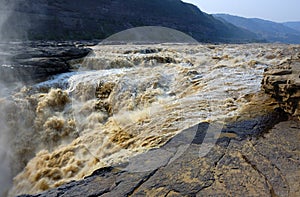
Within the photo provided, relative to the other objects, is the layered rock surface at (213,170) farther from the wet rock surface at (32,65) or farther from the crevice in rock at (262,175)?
the wet rock surface at (32,65)

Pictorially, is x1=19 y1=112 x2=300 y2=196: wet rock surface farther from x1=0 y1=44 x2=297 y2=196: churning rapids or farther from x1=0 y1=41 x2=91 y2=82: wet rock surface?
x1=0 y1=41 x2=91 y2=82: wet rock surface

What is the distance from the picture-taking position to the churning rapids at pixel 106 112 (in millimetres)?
5055

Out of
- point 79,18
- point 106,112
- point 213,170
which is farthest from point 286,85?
point 79,18

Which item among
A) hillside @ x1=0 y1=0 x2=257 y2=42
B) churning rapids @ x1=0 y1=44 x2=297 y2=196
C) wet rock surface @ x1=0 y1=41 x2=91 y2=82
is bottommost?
churning rapids @ x1=0 y1=44 x2=297 y2=196

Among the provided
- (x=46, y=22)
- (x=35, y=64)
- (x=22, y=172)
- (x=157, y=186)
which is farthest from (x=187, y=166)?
(x=46, y=22)

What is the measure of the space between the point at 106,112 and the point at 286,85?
4.71m

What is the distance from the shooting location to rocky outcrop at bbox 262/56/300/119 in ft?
14.9

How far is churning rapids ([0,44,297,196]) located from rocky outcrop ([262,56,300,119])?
0.64 meters

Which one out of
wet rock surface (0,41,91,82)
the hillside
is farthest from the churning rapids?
the hillside

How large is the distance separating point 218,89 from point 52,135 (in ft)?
15.2

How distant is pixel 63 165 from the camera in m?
5.32

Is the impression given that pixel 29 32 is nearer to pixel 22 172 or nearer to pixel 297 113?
pixel 22 172

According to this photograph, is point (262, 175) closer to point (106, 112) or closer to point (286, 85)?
point (286, 85)

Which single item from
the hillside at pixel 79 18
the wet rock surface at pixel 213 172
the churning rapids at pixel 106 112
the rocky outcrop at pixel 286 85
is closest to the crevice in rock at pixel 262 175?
the wet rock surface at pixel 213 172
